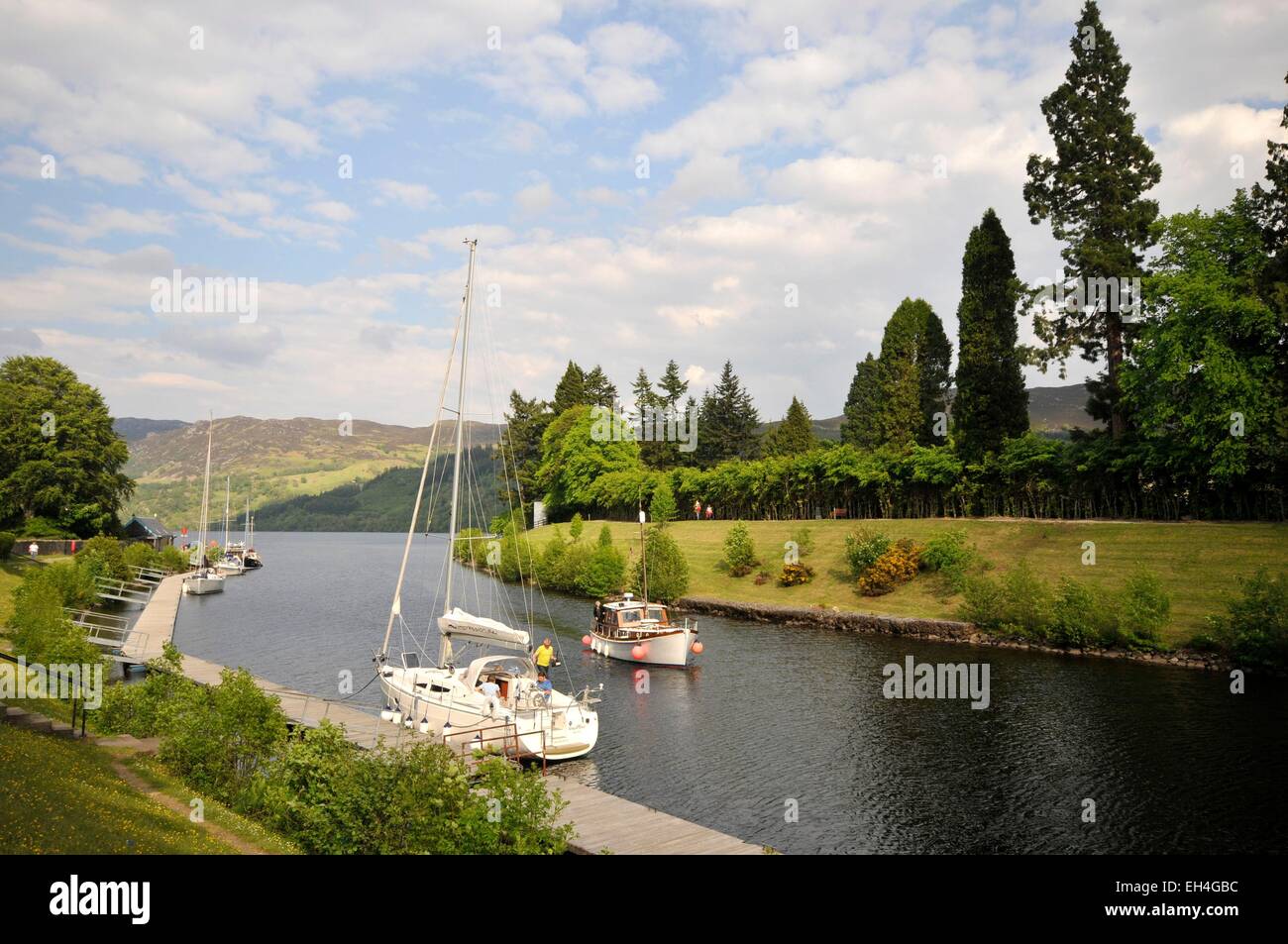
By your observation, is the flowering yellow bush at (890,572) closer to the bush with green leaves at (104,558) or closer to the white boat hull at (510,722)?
the white boat hull at (510,722)

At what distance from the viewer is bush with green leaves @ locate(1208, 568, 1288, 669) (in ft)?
125

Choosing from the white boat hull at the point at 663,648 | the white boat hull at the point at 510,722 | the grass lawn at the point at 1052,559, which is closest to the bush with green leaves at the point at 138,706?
the white boat hull at the point at 510,722

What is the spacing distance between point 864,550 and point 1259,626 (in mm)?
28837

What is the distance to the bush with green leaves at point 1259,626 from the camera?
38.2 meters

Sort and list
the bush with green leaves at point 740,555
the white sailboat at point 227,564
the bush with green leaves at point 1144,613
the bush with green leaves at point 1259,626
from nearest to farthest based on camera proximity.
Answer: the bush with green leaves at point 1259,626
the bush with green leaves at point 1144,613
the bush with green leaves at point 740,555
the white sailboat at point 227,564

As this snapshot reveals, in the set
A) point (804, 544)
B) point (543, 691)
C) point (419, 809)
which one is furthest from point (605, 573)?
point (419, 809)

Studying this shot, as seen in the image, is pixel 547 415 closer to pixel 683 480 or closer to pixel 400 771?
pixel 683 480

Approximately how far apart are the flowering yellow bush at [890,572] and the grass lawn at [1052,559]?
719 millimetres

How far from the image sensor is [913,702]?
36688 mm

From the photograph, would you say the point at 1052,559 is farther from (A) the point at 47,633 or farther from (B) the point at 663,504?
(A) the point at 47,633

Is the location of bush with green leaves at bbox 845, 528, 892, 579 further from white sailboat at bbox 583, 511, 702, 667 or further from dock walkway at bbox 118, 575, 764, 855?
dock walkway at bbox 118, 575, 764, 855
